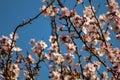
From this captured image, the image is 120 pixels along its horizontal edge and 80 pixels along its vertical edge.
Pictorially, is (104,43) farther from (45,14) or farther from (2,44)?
(2,44)

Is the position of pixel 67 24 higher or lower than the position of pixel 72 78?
higher

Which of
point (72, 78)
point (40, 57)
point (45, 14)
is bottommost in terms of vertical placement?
point (72, 78)

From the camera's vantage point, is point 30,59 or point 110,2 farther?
point 30,59

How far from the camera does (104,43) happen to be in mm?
7840

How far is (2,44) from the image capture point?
8602 mm

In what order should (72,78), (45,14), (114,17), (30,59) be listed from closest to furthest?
(114,17), (72,78), (45,14), (30,59)

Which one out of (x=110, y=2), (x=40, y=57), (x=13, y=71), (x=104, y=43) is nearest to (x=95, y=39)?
(x=104, y=43)

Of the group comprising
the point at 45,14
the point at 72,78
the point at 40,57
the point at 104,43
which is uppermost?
the point at 45,14

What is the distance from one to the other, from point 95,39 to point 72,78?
1173 millimetres

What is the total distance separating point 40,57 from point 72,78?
5.36ft

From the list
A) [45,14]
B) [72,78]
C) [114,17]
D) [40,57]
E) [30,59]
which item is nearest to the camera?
[114,17]

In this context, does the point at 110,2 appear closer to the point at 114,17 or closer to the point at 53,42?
the point at 114,17

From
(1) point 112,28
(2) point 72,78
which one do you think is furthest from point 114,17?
(2) point 72,78

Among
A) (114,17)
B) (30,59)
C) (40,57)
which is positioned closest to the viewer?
(114,17)
